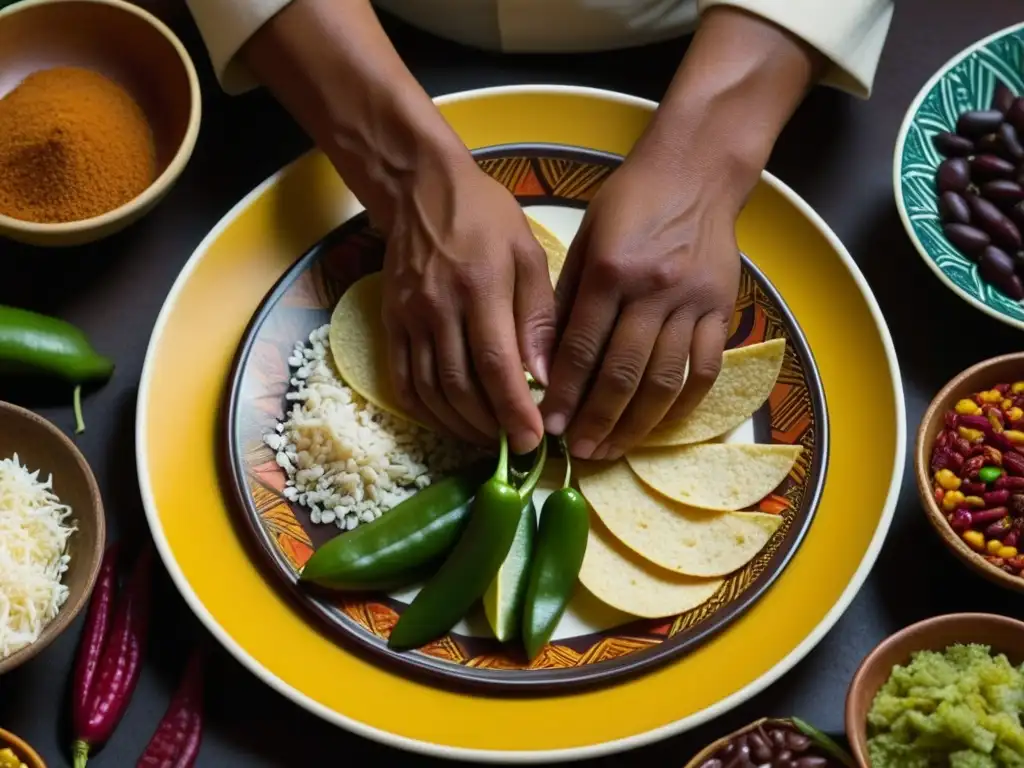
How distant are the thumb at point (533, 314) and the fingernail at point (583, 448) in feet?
0.29

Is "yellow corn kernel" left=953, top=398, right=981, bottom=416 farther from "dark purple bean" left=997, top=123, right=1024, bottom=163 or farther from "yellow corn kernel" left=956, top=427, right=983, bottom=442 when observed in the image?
"dark purple bean" left=997, top=123, right=1024, bottom=163

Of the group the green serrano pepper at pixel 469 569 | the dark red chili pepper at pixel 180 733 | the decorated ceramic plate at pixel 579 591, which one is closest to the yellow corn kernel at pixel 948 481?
the decorated ceramic plate at pixel 579 591

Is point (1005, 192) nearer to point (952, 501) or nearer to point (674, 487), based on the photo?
point (952, 501)

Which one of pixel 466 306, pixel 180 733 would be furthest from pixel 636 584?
pixel 180 733

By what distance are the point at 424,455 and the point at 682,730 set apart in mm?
490

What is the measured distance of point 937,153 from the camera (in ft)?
5.43

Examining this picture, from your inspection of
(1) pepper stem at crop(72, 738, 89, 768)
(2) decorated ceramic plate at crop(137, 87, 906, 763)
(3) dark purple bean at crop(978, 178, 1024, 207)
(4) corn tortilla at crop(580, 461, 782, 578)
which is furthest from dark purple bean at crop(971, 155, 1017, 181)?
(1) pepper stem at crop(72, 738, 89, 768)

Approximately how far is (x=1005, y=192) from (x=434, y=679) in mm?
1075

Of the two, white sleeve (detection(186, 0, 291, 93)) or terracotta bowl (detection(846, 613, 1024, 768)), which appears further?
white sleeve (detection(186, 0, 291, 93))

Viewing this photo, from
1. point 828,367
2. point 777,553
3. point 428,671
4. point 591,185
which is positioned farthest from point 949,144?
point 428,671

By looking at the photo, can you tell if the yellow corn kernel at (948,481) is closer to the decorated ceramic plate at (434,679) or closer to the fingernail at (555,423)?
the decorated ceramic plate at (434,679)

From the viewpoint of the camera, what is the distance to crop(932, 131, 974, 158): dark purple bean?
1642mm

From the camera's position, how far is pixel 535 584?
1.35 metres

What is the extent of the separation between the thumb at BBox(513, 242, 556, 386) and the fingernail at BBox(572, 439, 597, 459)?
9cm
